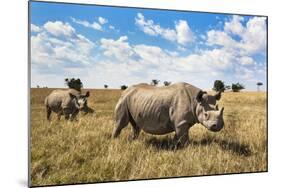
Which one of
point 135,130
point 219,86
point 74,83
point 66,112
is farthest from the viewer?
point 219,86

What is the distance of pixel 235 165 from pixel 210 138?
330 millimetres

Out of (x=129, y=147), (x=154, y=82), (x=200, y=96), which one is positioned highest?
(x=154, y=82)

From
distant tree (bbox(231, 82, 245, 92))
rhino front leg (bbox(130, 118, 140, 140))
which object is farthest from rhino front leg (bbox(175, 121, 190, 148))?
distant tree (bbox(231, 82, 245, 92))

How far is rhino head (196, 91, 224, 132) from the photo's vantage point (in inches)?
158

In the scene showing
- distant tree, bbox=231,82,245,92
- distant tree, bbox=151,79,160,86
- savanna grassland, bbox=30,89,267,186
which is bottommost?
savanna grassland, bbox=30,89,267,186

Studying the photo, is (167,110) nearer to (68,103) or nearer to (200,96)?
(200,96)

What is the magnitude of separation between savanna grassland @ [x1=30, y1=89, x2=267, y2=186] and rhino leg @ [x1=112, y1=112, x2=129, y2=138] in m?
0.03

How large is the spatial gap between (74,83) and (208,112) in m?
1.11

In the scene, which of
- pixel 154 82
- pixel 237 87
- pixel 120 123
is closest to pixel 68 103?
pixel 120 123

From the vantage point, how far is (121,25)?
3.88m

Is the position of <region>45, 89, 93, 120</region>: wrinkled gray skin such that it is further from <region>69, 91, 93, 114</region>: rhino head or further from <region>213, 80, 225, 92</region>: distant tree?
<region>213, 80, 225, 92</region>: distant tree

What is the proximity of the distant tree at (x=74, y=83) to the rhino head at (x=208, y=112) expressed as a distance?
0.96 meters

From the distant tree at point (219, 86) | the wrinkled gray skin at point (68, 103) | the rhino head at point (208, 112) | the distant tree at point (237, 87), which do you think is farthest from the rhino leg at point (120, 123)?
the distant tree at point (237, 87)

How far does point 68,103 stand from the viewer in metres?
3.84
